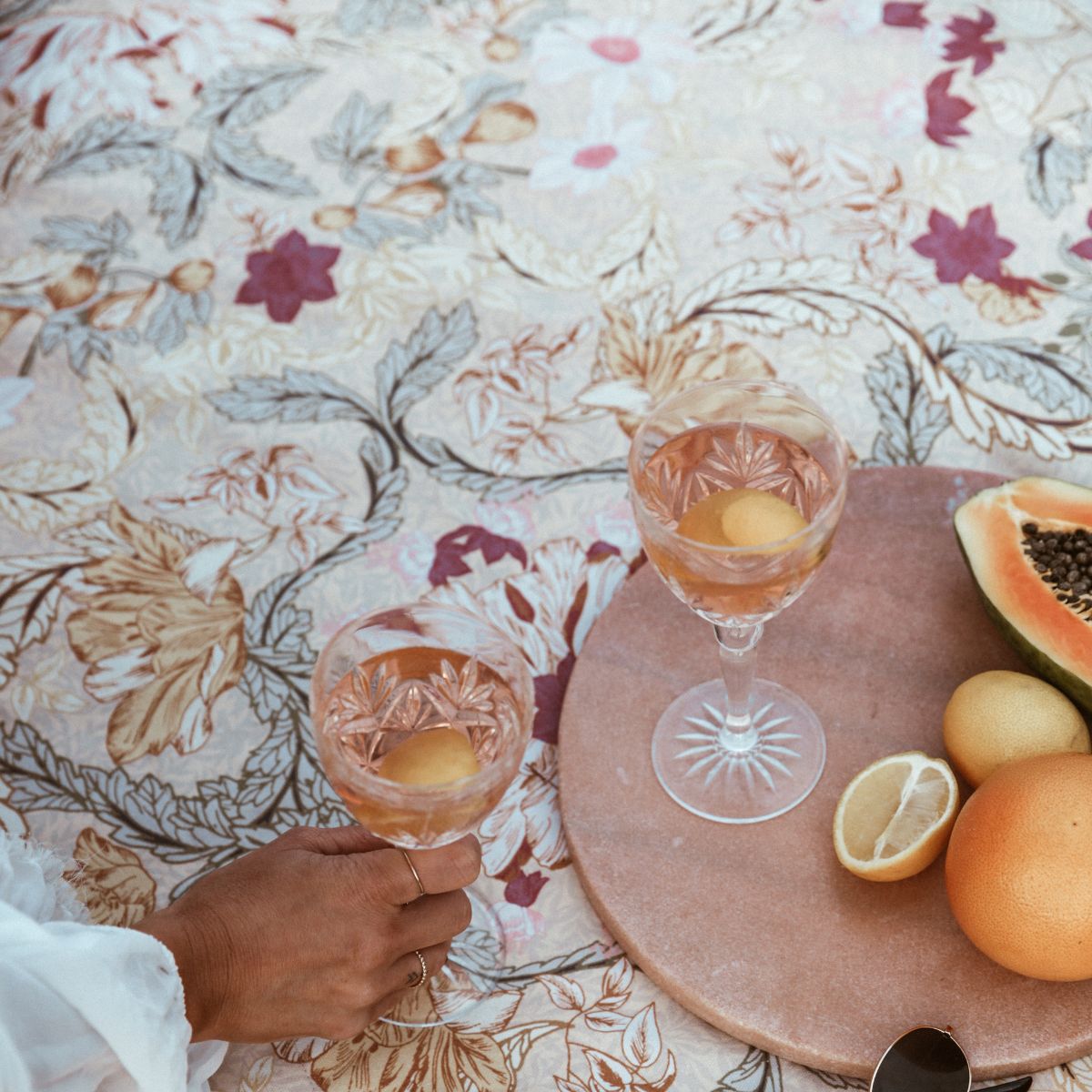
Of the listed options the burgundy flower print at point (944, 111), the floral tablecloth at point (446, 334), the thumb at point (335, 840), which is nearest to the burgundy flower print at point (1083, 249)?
the floral tablecloth at point (446, 334)

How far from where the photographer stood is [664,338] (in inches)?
47.2

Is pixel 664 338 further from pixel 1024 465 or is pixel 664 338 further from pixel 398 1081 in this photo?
pixel 398 1081

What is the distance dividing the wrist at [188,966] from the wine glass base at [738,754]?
326 mm

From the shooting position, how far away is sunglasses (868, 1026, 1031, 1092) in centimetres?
71

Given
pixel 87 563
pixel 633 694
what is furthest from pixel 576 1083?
pixel 87 563

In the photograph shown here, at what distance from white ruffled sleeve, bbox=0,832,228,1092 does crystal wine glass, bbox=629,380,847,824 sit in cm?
36

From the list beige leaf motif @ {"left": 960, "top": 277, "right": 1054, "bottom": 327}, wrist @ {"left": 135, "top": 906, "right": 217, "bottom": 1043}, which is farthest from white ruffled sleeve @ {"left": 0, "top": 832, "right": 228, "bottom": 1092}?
beige leaf motif @ {"left": 960, "top": 277, "right": 1054, "bottom": 327}

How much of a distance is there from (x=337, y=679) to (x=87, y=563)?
431 mm

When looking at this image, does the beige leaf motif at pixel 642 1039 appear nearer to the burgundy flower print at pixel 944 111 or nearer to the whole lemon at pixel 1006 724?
the whole lemon at pixel 1006 724

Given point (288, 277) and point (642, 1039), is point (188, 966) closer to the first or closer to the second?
point (642, 1039)

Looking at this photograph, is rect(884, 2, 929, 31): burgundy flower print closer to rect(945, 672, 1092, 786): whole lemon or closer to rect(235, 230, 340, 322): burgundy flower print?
rect(235, 230, 340, 322): burgundy flower print

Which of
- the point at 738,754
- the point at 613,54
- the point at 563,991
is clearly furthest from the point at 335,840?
the point at 613,54

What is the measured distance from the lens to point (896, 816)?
0.80 m

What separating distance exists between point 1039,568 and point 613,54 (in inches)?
34.5
